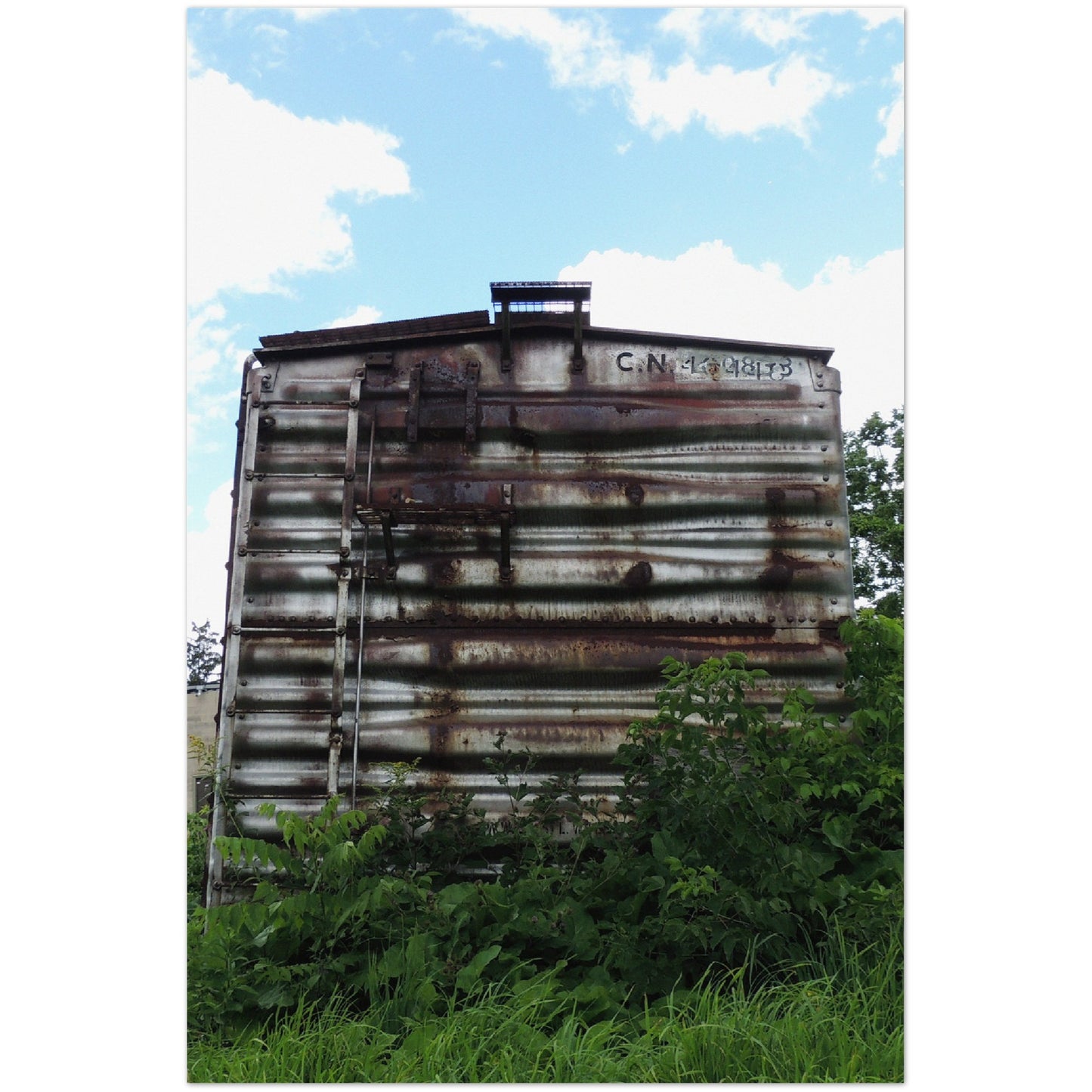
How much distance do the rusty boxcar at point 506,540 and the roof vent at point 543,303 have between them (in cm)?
1

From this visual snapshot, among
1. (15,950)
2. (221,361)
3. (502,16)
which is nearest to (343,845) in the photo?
(15,950)

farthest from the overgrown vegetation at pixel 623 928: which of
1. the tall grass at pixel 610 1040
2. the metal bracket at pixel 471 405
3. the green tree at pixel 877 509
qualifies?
the metal bracket at pixel 471 405

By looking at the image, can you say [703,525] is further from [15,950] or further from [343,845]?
[15,950]

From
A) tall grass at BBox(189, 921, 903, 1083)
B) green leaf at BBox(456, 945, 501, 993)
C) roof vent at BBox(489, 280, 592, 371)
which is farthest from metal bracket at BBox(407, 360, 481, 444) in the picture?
tall grass at BBox(189, 921, 903, 1083)

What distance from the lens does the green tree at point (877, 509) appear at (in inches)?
125

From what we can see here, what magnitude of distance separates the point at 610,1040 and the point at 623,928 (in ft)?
1.12

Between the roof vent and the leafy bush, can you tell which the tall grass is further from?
the roof vent

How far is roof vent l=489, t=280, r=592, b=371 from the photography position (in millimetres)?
3445

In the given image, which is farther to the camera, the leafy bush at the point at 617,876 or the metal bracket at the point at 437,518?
the metal bracket at the point at 437,518

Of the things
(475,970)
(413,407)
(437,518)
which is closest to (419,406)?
(413,407)

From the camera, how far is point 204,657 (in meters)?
3.47

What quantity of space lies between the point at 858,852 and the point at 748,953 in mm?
594

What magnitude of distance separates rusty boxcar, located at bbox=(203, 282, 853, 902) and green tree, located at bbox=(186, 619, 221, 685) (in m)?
0.08

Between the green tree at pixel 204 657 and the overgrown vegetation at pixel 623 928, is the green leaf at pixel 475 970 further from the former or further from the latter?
the green tree at pixel 204 657
